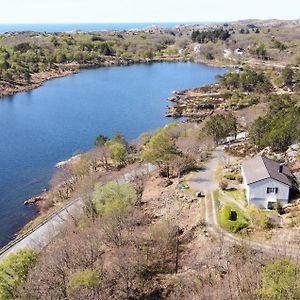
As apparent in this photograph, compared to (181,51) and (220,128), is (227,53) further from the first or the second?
(220,128)

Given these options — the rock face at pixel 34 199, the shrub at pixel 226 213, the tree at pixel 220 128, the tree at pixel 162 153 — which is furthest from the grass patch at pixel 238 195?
the rock face at pixel 34 199

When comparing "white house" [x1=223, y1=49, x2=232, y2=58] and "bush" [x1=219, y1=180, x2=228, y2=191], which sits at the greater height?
"white house" [x1=223, y1=49, x2=232, y2=58]

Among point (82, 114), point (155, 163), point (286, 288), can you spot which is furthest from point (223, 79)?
point (286, 288)

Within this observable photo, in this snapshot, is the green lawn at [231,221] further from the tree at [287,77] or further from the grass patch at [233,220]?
the tree at [287,77]

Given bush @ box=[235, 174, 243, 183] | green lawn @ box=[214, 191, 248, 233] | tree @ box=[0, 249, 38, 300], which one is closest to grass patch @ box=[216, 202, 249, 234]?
green lawn @ box=[214, 191, 248, 233]

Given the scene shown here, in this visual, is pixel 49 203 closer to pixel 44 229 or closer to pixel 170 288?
pixel 44 229

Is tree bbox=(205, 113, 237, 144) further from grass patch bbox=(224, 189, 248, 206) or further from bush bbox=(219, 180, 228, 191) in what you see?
grass patch bbox=(224, 189, 248, 206)
